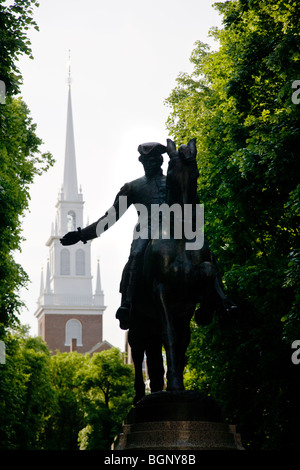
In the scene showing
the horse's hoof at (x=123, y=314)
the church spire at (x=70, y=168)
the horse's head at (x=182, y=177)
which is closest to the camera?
the horse's head at (x=182, y=177)

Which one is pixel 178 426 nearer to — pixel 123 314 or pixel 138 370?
pixel 123 314

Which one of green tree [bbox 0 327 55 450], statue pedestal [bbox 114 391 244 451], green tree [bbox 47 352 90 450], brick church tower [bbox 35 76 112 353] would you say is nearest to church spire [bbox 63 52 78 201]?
brick church tower [bbox 35 76 112 353]

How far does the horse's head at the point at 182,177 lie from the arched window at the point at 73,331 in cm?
10577

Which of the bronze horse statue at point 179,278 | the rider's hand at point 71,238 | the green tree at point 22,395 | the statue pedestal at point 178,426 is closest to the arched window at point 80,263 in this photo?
the green tree at point 22,395

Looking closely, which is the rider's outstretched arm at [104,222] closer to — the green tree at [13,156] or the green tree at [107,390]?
the green tree at [13,156]

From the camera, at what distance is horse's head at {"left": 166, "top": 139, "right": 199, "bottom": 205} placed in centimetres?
1044

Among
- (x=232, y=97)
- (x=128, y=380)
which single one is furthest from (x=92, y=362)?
(x=232, y=97)

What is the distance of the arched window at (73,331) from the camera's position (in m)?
115

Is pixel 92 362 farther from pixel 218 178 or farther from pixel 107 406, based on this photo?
pixel 218 178

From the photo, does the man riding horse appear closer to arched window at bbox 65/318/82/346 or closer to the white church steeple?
arched window at bbox 65/318/82/346

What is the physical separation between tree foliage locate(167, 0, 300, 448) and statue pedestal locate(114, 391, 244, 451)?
7.09 meters

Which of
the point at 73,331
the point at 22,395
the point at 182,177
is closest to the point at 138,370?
the point at 182,177

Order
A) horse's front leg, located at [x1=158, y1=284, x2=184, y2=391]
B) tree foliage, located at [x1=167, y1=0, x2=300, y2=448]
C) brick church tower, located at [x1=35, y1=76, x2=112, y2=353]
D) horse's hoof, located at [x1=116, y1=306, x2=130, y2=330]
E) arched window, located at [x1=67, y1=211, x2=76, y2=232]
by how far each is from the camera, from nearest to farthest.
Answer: horse's front leg, located at [x1=158, y1=284, x2=184, y2=391] < horse's hoof, located at [x1=116, y1=306, x2=130, y2=330] < tree foliage, located at [x1=167, y1=0, x2=300, y2=448] < brick church tower, located at [x1=35, y1=76, x2=112, y2=353] < arched window, located at [x1=67, y1=211, x2=76, y2=232]

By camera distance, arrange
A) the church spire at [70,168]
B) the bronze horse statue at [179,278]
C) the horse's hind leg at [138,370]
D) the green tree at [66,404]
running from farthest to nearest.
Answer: the church spire at [70,168], the green tree at [66,404], the horse's hind leg at [138,370], the bronze horse statue at [179,278]
